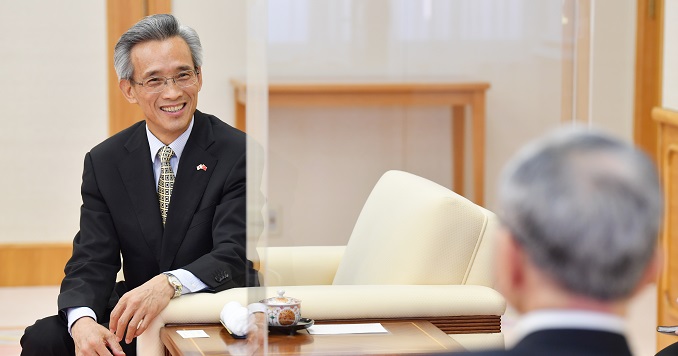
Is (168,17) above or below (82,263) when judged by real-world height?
above

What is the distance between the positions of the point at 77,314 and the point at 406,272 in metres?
0.76

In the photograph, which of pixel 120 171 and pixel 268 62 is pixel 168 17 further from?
pixel 268 62

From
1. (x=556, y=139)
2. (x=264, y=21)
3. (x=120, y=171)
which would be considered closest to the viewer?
(x=556, y=139)

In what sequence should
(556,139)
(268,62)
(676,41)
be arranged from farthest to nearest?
(676,41)
(268,62)
(556,139)

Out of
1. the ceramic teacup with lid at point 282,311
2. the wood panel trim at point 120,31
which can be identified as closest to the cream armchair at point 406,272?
the ceramic teacup with lid at point 282,311

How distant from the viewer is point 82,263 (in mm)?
2674

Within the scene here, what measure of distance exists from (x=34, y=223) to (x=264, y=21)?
11.3 ft

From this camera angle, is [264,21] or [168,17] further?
[168,17]

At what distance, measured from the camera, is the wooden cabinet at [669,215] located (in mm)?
3572

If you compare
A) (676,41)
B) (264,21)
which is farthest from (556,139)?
(676,41)

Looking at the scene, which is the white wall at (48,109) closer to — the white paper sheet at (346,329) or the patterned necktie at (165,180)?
the patterned necktie at (165,180)

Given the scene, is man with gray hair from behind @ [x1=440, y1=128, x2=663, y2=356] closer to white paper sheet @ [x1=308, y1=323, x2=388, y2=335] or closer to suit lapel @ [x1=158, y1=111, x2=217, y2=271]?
white paper sheet @ [x1=308, y1=323, x2=388, y2=335]

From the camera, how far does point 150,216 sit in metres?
2.69

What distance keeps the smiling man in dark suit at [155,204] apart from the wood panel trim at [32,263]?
242 cm
